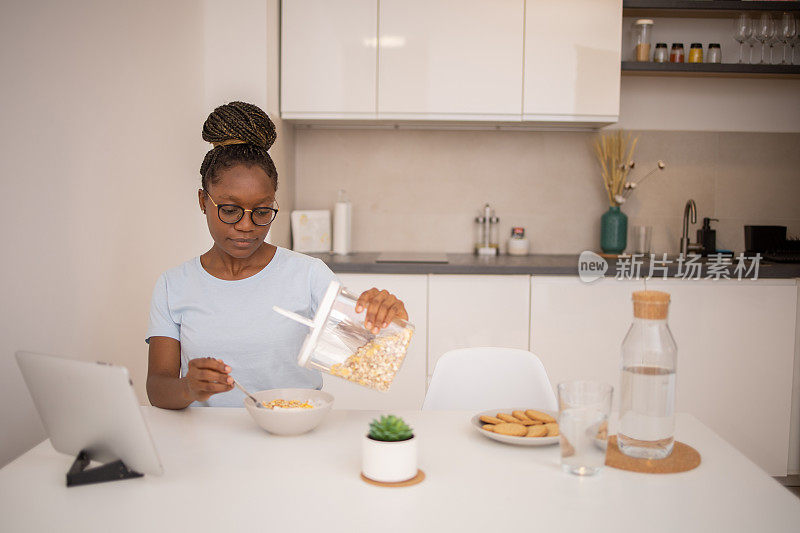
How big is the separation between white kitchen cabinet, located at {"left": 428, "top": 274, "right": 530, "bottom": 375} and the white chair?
3.70ft

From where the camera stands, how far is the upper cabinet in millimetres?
3189

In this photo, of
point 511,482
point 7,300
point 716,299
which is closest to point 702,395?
point 716,299

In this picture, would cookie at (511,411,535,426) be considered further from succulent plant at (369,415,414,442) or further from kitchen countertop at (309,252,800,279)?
kitchen countertop at (309,252,800,279)

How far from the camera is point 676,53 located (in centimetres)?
341

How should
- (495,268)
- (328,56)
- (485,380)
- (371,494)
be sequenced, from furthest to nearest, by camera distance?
(328,56)
(495,268)
(485,380)
(371,494)

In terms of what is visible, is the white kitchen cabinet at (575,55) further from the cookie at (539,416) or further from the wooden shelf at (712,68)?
the cookie at (539,416)

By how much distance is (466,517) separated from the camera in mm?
1060

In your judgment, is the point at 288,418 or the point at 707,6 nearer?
the point at 288,418

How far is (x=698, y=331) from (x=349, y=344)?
2.29 m

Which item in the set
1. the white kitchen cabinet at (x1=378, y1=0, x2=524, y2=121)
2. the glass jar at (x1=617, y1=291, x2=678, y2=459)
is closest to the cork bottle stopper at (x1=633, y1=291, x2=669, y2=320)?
the glass jar at (x1=617, y1=291, x2=678, y2=459)

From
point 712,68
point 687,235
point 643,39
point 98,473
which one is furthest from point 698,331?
point 98,473

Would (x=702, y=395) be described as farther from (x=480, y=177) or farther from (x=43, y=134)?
(x=43, y=134)

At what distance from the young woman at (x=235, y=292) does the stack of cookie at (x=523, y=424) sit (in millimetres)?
544

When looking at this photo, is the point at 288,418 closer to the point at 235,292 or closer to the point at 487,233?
the point at 235,292
